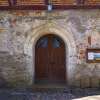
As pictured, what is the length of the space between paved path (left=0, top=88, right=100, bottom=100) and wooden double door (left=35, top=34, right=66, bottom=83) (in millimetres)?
1147

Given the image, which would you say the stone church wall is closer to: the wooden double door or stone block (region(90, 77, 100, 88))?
stone block (region(90, 77, 100, 88))

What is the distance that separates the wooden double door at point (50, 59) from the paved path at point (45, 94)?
1.15 metres

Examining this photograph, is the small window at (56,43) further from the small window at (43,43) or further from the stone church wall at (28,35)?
the stone church wall at (28,35)

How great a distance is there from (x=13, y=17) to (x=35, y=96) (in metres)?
3.14

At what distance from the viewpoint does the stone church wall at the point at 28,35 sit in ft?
40.0

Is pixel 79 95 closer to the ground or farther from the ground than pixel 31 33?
closer to the ground

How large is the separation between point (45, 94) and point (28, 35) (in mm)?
2339

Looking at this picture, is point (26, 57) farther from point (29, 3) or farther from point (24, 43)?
point (29, 3)

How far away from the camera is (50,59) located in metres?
13.0

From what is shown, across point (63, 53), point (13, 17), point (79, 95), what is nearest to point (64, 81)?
point (63, 53)

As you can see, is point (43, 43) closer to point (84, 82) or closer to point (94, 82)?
point (84, 82)

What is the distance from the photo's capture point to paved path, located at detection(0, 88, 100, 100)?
431 inches

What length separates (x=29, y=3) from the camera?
11977 millimetres

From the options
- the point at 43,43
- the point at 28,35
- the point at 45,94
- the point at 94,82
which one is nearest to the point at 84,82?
the point at 94,82
